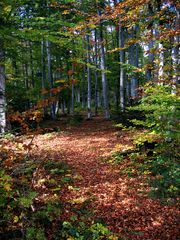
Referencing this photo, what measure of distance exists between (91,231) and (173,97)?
10.6 feet

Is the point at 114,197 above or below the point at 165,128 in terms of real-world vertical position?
below

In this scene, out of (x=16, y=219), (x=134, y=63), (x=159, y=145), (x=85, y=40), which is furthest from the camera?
(x=134, y=63)

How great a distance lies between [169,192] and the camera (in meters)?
6.54

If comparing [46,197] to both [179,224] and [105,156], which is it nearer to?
[179,224]

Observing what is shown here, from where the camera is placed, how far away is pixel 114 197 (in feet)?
22.0

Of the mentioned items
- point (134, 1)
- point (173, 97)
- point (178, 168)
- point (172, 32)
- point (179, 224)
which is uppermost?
point (134, 1)

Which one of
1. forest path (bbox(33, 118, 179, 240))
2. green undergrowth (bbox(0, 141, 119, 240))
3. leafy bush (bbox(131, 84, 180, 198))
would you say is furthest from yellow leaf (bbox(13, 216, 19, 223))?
leafy bush (bbox(131, 84, 180, 198))

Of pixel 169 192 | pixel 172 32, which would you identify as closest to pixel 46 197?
pixel 169 192

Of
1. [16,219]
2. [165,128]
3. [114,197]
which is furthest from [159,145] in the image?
[16,219]

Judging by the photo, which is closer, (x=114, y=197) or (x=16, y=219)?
(x=16, y=219)

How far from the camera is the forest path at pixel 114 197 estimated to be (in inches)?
212

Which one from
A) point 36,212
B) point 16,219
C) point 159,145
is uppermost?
point 159,145

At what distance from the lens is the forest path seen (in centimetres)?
538

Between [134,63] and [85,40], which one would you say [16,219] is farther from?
[134,63]
